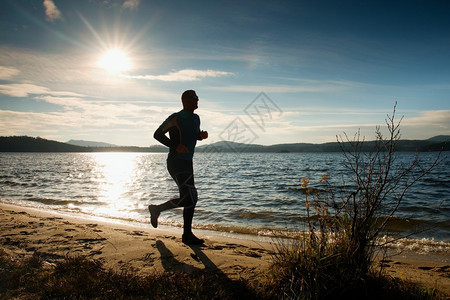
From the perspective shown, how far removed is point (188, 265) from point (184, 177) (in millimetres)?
1444

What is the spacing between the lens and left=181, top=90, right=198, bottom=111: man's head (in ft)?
15.5

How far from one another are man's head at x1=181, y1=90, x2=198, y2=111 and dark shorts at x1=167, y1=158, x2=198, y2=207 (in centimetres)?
93

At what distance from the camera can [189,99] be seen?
4730 mm

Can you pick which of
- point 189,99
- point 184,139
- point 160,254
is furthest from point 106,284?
point 189,99

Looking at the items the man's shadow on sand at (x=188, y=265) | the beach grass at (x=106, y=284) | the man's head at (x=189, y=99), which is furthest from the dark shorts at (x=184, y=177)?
the beach grass at (x=106, y=284)

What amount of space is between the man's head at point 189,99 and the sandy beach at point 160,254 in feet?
7.81

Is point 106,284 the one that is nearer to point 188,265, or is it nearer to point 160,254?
point 188,265

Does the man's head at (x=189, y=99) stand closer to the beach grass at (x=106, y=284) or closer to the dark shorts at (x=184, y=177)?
the dark shorts at (x=184, y=177)

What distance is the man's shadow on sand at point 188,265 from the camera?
3.53 m

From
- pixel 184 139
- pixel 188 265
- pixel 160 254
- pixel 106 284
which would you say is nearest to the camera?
pixel 106 284

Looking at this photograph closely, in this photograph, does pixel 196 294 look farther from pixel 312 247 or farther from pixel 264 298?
pixel 312 247

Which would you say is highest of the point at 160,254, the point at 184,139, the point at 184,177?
the point at 184,139

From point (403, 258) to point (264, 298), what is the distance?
3.72m

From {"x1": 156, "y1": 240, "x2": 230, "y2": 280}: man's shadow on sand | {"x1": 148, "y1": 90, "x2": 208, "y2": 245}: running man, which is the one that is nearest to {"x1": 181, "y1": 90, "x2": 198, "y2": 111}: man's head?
{"x1": 148, "y1": 90, "x2": 208, "y2": 245}: running man
